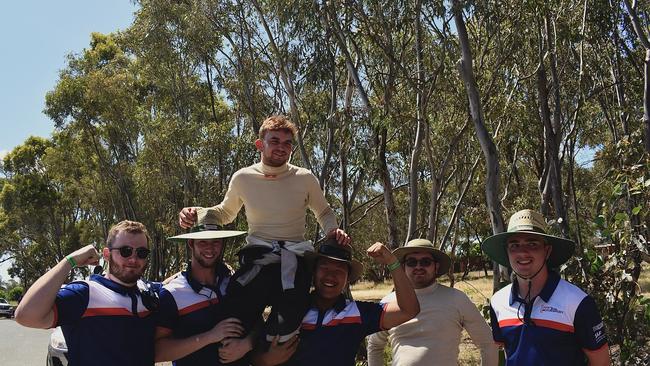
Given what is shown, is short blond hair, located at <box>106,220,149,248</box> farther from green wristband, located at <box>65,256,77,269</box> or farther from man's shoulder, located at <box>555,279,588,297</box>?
man's shoulder, located at <box>555,279,588,297</box>

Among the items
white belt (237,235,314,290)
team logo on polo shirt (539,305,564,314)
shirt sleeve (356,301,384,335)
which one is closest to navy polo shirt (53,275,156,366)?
white belt (237,235,314,290)

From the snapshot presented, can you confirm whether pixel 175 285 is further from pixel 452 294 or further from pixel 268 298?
pixel 452 294

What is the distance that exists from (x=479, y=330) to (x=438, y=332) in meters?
0.29

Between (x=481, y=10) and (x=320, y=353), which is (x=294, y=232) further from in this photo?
(x=481, y=10)

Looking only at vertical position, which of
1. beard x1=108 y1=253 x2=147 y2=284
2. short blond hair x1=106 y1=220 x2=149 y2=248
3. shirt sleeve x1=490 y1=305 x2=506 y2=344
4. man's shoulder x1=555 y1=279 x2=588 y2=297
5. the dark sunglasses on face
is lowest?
shirt sleeve x1=490 y1=305 x2=506 y2=344

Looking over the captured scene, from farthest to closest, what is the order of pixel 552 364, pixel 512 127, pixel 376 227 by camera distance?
pixel 376 227
pixel 512 127
pixel 552 364

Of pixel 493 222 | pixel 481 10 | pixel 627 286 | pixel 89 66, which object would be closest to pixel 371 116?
pixel 481 10

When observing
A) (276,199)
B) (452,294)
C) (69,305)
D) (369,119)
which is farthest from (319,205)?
(369,119)

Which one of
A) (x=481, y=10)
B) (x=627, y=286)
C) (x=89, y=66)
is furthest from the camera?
(x=89, y=66)

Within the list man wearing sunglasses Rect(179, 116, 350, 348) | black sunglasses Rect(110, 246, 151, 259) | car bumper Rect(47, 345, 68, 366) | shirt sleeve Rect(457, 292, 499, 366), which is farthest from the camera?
car bumper Rect(47, 345, 68, 366)

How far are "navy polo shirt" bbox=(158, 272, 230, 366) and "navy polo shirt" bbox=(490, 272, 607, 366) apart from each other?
162cm

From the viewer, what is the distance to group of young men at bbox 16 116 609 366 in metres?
3.07

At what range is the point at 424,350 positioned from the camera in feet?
12.3

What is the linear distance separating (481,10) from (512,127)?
4.66 metres
